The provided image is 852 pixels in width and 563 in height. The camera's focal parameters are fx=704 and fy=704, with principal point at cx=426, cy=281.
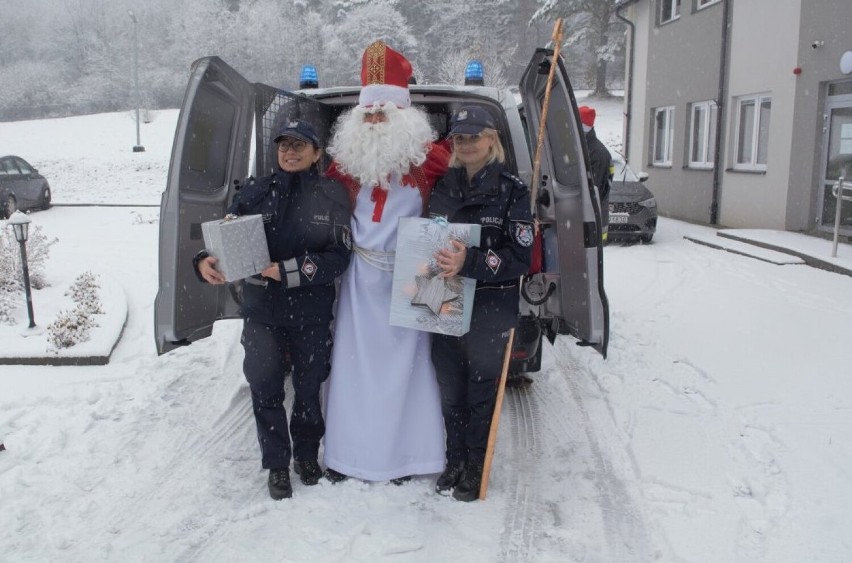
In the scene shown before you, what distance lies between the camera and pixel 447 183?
341 cm

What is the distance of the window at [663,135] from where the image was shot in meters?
17.3

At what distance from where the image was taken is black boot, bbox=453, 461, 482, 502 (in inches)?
139

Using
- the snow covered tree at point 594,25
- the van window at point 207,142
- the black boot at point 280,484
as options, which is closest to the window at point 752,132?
the van window at point 207,142

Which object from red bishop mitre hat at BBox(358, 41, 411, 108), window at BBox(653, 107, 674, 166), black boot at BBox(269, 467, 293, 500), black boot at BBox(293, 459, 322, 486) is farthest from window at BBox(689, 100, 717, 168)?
black boot at BBox(269, 467, 293, 500)

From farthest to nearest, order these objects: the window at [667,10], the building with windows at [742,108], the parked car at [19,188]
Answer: the window at [667,10] < the parked car at [19,188] < the building with windows at [742,108]

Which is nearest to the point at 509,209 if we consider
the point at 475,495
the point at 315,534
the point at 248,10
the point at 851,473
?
the point at 475,495

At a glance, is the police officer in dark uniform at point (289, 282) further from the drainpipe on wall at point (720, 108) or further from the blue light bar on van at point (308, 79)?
the drainpipe on wall at point (720, 108)

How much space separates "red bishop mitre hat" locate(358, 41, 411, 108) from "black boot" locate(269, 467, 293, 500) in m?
1.90

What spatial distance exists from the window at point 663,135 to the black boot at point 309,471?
1525 centimetres

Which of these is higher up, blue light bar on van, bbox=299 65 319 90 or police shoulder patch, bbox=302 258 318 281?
blue light bar on van, bbox=299 65 319 90

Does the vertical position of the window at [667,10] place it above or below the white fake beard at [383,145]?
above

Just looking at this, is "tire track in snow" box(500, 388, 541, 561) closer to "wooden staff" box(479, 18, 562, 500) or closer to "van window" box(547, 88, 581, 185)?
"wooden staff" box(479, 18, 562, 500)

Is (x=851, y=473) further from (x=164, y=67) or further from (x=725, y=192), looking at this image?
(x=164, y=67)

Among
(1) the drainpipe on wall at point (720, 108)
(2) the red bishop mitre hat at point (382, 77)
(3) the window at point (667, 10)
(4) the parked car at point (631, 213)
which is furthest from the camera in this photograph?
(3) the window at point (667, 10)
